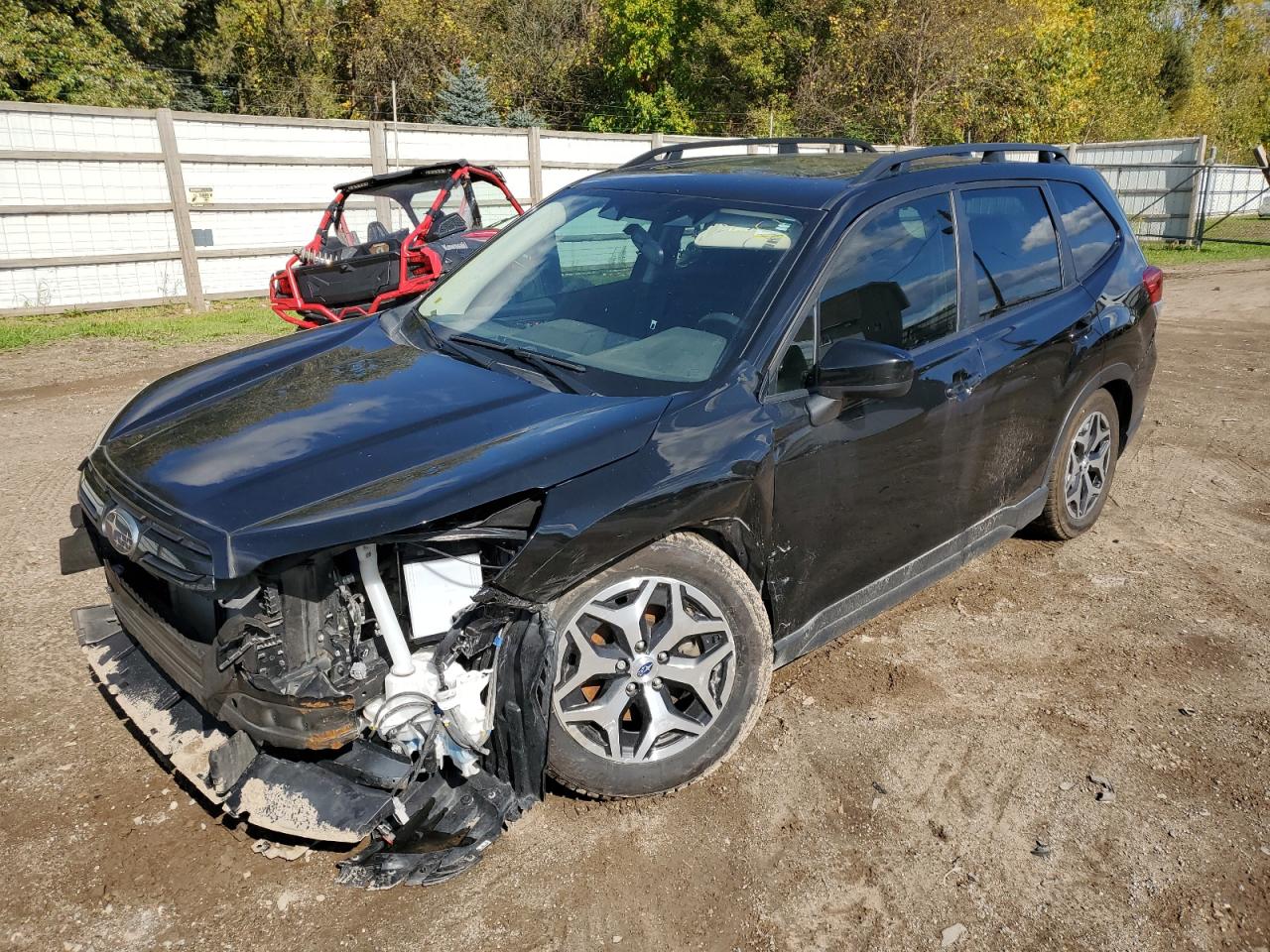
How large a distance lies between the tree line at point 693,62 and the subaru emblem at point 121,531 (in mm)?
22576

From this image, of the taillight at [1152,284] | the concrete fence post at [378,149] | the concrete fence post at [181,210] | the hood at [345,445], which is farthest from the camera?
the concrete fence post at [378,149]

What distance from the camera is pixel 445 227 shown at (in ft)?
36.1

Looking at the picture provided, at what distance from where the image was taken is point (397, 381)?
128 inches

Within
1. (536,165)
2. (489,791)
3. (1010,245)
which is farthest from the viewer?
(536,165)

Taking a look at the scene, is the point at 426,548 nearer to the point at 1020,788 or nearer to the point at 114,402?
the point at 1020,788

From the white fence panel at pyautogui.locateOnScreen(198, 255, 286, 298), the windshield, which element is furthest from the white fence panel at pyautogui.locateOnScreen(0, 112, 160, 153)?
the windshield

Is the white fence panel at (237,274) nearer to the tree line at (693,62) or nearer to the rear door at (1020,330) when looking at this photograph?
the tree line at (693,62)

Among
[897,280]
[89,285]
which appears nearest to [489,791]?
[897,280]

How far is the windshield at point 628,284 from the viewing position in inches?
126

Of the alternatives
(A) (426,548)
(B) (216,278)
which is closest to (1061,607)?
(A) (426,548)

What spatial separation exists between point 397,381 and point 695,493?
111 centimetres

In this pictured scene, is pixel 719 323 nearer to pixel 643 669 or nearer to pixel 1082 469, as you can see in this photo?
pixel 643 669

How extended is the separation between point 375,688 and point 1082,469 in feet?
12.3

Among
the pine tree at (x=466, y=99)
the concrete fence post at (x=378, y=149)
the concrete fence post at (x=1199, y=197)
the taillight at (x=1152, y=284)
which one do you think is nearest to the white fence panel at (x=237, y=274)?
the concrete fence post at (x=378, y=149)
